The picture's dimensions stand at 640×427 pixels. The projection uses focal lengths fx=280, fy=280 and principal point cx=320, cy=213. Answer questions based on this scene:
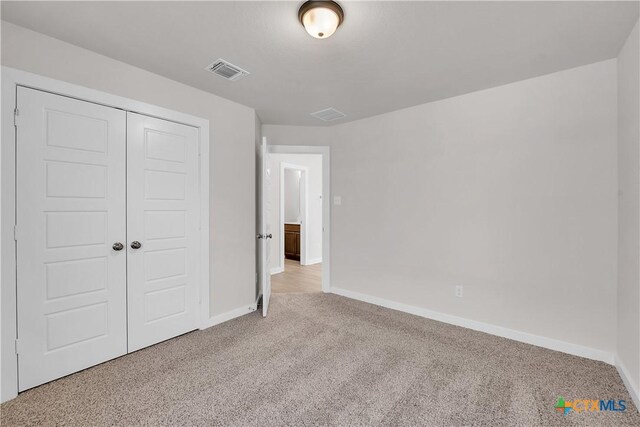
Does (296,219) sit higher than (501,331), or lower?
higher

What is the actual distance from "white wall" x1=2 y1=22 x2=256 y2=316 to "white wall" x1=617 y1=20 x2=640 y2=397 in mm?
3280

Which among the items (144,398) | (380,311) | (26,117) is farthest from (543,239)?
(26,117)

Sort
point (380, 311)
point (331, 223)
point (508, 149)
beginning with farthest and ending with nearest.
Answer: point (331, 223), point (380, 311), point (508, 149)

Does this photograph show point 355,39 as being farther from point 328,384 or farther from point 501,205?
point 328,384

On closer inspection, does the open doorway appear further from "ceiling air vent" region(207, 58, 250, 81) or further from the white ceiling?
the white ceiling

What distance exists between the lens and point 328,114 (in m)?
3.55

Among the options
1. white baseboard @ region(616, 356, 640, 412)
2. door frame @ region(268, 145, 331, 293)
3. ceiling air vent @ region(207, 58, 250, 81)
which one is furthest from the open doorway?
white baseboard @ region(616, 356, 640, 412)

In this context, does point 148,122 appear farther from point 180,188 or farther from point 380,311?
point 380,311

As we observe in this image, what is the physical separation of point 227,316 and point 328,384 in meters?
1.57

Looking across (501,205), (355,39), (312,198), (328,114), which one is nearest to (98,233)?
(355,39)

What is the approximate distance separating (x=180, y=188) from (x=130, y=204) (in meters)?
0.45

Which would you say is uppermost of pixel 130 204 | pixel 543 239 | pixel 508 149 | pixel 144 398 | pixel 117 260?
pixel 508 149

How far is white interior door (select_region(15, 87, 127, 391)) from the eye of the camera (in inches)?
74.5

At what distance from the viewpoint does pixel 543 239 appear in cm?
251
